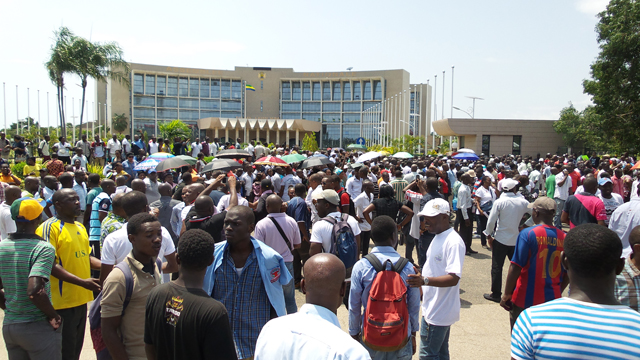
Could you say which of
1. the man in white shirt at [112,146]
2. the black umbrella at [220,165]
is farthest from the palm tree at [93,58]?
the black umbrella at [220,165]

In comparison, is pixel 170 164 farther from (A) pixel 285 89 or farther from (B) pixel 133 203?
(A) pixel 285 89

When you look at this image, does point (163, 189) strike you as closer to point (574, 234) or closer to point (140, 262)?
point (140, 262)

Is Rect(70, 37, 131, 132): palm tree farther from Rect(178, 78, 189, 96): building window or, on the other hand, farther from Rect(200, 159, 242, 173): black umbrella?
Rect(178, 78, 189, 96): building window

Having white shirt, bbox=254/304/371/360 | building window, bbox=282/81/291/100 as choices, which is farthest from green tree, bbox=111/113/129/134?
white shirt, bbox=254/304/371/360

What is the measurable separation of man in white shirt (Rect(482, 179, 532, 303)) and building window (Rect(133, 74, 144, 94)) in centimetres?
8312

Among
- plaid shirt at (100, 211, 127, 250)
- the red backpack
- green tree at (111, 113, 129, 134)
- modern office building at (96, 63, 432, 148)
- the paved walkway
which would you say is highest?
modern office building at (96, 63, 432, 148)

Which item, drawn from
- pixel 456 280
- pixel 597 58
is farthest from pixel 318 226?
pixel 597 58

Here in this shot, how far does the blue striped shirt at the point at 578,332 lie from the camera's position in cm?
194

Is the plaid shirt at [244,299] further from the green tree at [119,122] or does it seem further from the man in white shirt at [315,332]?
the green tree at [119,122]

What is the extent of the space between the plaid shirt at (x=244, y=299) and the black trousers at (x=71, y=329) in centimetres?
150

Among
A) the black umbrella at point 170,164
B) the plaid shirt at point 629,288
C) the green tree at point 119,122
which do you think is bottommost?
the plaid shirt at point 629,288

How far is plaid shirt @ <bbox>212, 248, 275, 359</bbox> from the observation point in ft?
11.0

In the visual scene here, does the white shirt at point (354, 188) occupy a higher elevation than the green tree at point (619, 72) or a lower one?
lower

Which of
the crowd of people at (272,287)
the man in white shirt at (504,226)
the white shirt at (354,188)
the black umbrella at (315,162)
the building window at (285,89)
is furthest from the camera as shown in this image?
the building window at (285,89)
